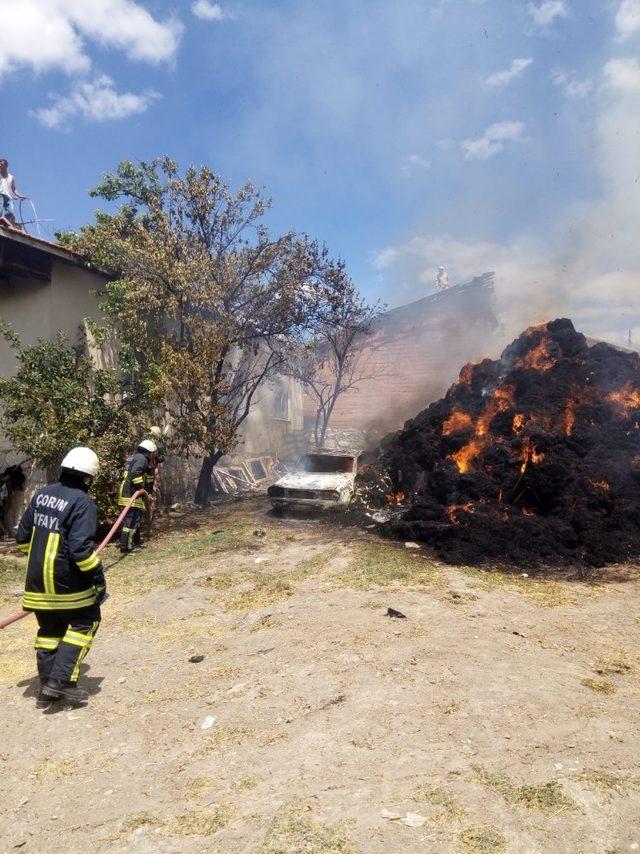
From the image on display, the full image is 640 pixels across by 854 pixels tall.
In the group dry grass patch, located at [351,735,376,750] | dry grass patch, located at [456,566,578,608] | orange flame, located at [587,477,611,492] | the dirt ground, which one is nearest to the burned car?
dry grass patch, located at [456,566,578,608]

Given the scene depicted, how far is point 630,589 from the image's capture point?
6957mm

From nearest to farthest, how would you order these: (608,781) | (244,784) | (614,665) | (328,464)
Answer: (608,781) → (244,784) → (614,665) → (328,464)

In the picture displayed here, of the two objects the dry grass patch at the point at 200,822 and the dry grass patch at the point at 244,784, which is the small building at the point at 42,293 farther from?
the dry grass patch at the point at 200,822

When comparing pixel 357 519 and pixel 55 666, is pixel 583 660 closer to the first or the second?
pixel 55 666

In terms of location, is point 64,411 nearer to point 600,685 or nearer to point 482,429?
point 482,429

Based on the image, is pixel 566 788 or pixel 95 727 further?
pixel 95 727

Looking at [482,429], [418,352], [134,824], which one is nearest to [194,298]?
[482,429]

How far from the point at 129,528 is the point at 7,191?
7.97 metres

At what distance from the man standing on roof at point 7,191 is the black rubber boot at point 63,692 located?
1085 cm

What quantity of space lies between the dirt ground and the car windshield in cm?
528

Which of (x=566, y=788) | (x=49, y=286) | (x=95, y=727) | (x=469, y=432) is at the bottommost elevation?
(x=95, y=727)

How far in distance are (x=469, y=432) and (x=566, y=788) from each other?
27.1 ft

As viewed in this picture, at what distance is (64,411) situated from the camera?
31.3 feet

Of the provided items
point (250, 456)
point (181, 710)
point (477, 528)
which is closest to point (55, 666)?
point (181, 710)
